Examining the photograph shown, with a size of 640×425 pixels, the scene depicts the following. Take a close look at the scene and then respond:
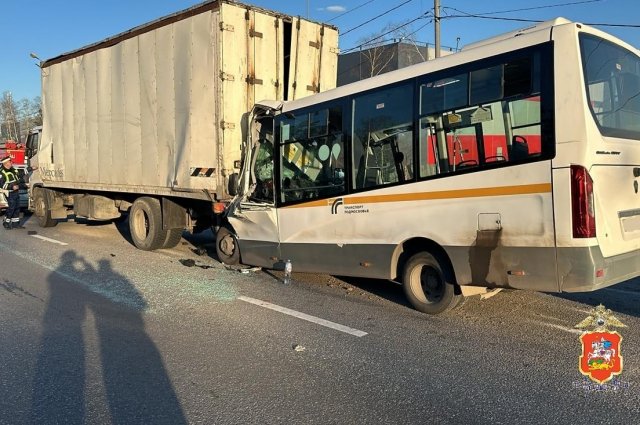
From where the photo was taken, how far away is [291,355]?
4.68 m

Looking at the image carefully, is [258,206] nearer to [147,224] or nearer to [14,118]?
[147,224]

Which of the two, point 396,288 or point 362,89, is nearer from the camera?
point 362,89

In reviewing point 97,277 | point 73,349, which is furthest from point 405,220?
point 97,277

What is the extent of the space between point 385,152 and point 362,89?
33.3 inches

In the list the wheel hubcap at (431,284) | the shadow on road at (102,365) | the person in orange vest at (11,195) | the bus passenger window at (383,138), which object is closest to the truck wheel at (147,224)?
the shadow on road at (102,365)

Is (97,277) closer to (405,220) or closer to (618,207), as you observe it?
(405,220)

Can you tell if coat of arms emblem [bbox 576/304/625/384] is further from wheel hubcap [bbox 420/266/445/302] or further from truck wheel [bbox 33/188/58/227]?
truck wheel [bbox 33/188/58/227]

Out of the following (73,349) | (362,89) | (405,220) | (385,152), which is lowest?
(73,349)

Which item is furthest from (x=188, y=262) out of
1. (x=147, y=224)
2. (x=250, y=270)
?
(x=147, y=224)

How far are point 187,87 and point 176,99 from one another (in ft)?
1.40

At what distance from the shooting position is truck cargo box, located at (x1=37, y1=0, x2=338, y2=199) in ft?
27.5

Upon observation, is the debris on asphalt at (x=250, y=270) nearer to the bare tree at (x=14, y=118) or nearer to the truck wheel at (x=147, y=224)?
the truck wheel at (x=147, y=224)

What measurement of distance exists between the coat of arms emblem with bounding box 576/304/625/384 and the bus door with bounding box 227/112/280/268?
4.06 meters

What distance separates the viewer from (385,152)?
5.88 metres
